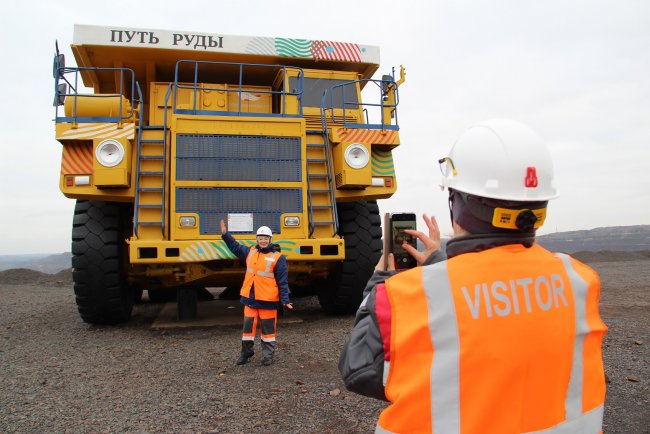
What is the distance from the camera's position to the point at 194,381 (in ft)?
14.8

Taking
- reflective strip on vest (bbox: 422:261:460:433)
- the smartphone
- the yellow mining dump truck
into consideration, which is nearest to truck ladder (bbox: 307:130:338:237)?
the yellow mining dump truck

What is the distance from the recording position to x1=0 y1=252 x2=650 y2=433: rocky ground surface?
3.54 m

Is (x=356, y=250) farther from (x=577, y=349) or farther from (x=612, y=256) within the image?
(x=612, y=256)

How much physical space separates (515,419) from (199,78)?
24.3 ft

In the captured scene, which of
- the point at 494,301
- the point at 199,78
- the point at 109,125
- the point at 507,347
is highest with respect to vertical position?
the point at 199,78

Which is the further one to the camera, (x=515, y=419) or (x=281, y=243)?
(x=281, y=243)

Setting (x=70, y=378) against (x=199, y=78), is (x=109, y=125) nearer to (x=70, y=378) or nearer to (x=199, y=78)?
(x=199, y=78)

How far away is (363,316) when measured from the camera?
156 centimetres

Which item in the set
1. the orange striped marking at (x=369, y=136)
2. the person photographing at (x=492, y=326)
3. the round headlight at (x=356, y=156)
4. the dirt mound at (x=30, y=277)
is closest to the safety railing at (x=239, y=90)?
the orange striped marking at (x=369, y=136)

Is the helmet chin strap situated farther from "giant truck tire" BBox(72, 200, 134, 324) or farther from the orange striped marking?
"giant truck tire" BBox(72, 200, 134, 324)

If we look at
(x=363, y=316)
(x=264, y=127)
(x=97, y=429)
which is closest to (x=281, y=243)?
(x=264, y=127)

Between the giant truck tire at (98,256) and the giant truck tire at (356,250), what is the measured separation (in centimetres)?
274

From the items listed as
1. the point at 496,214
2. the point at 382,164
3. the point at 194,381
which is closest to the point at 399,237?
the point at 496,214

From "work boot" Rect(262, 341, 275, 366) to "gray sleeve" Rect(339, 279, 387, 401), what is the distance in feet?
12.3
